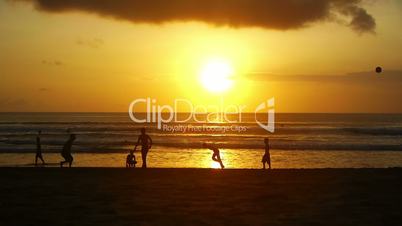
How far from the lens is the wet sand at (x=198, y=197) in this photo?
369 inches

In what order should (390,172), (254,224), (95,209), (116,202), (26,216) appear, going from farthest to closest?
(390,172)
(116,202)
(95,209)
(26,216)
(254,224)

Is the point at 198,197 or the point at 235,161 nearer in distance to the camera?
the point at 198,197

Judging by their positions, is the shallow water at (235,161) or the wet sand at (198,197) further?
the shallow water at (235,161)

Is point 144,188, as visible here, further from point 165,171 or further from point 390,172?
point 390,172

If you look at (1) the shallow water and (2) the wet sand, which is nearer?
(2) the wet sand

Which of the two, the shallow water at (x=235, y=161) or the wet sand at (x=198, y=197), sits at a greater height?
the wet sand at (x=198, y=197)

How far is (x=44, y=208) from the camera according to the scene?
33.9ft

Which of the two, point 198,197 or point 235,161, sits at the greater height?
point 198,197

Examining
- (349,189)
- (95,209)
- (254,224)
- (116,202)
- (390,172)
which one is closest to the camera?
(254,224)

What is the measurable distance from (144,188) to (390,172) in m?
8.77

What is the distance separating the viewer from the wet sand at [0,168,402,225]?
9367mm

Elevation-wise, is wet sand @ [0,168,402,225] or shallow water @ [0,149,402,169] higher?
wet sand @ [0,168,402,225]

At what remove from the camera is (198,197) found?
1178 cm

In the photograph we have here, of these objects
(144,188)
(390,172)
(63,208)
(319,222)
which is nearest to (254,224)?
(319,222)
